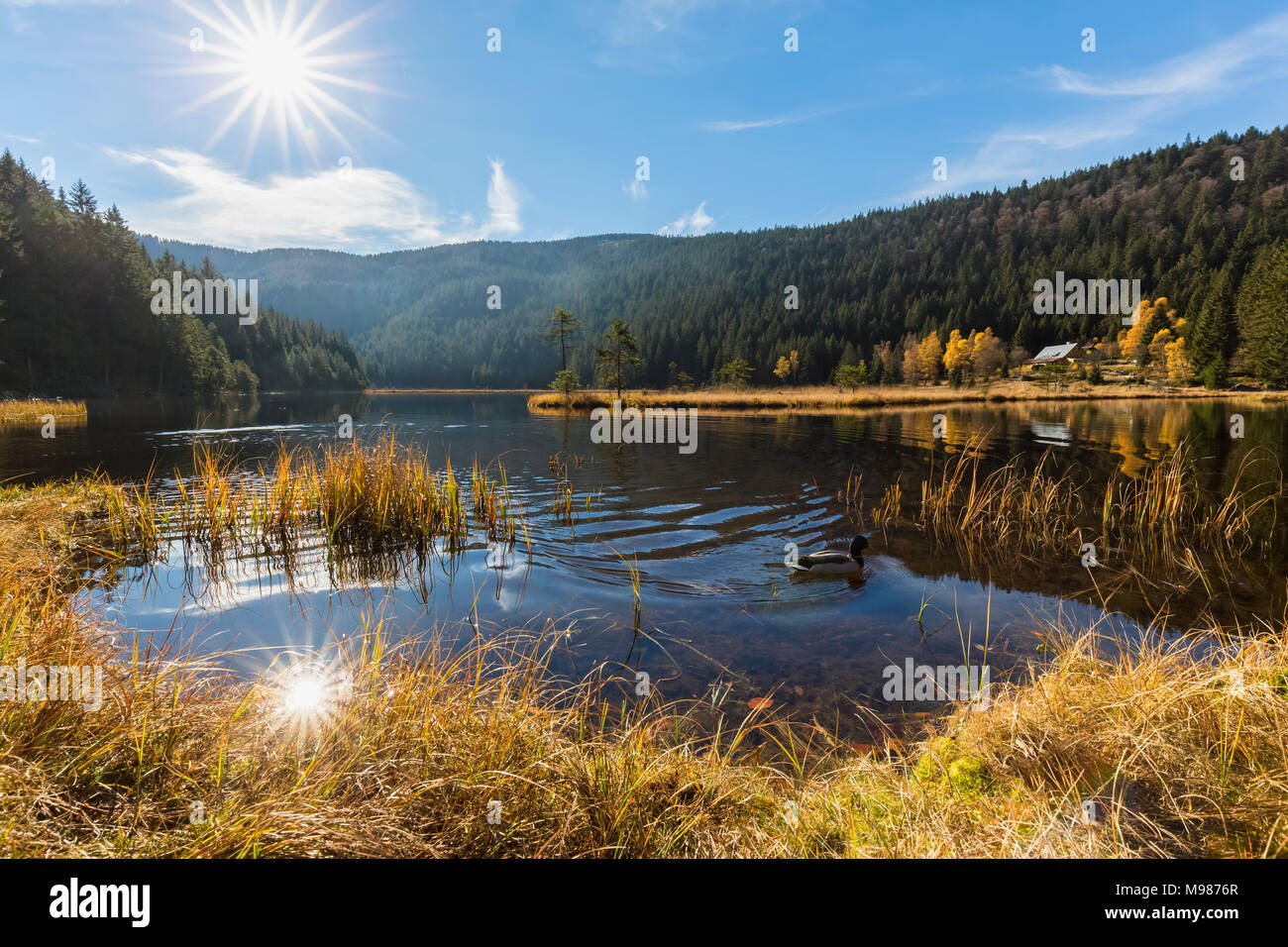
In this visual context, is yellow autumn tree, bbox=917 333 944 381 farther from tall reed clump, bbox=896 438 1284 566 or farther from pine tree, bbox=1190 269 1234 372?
tall reed clump, bbox=896 438 1284 566

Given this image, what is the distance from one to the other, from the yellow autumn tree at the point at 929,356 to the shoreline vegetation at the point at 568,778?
3842 inches

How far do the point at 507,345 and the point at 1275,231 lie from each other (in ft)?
552

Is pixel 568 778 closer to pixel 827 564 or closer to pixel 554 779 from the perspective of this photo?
pixel 554 779

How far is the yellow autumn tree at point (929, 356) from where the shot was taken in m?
90.1

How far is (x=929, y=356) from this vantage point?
9012 cm

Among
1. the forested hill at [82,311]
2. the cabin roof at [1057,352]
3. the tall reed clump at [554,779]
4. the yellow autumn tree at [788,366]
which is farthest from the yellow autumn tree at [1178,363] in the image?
the forested hill at [82,311]

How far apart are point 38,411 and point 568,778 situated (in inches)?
1782

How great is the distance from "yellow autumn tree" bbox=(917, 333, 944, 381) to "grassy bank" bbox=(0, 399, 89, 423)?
9770cm

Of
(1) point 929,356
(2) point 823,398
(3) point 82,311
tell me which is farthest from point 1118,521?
(1) point 929,356

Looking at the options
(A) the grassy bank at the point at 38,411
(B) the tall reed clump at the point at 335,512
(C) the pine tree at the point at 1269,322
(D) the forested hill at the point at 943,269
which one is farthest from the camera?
(D) the forested hill at the point at 943,269

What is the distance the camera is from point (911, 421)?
33469 millimetres

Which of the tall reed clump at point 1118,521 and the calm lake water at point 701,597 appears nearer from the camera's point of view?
the calm lake water at point 701,597

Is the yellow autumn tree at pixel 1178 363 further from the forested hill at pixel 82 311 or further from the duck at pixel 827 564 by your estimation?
the forested hill at pixel 82 311

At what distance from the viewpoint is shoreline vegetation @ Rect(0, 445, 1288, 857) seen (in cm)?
225
